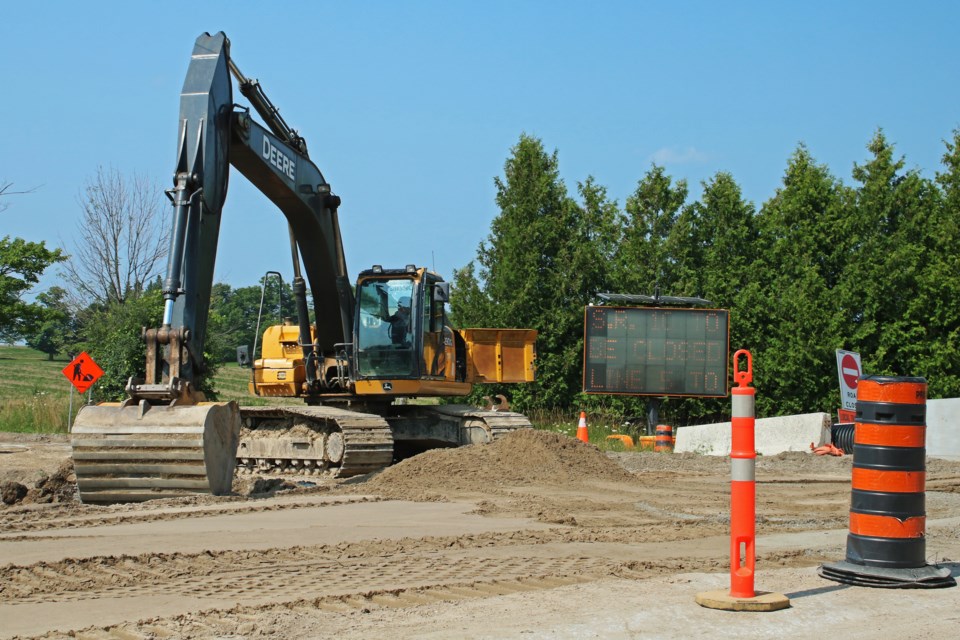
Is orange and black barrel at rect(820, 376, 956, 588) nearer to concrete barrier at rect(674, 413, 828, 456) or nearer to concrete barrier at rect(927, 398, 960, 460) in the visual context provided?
concrete barrier at rect(674, 413, 828, 456)

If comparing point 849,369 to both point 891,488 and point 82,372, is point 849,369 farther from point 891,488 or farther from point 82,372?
point 891,488

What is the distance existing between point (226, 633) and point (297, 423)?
11153 millimetres

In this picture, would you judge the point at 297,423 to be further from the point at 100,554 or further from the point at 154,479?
the point at 100,554

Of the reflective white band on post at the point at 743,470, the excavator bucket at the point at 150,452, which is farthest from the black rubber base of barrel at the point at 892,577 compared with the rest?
the excavator bucket at the point at 150,452

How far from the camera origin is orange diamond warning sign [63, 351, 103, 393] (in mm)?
28750

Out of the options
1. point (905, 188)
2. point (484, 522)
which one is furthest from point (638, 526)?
point (905, 188)

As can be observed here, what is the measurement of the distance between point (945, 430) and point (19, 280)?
2808cm

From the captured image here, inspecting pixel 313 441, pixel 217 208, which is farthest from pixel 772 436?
pixel 217 208

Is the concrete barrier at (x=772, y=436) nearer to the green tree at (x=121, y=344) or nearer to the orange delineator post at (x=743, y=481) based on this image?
the green tree at (x=121, y=344)

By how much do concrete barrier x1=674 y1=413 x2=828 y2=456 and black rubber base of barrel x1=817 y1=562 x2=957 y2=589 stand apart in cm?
1778

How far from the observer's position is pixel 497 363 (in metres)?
19.2

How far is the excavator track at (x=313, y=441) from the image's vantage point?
49.3ft

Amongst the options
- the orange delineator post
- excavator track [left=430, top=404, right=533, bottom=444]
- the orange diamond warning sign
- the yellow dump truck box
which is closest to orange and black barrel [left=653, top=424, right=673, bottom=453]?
the yellow dump truck box

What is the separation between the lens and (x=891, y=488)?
6379mm
